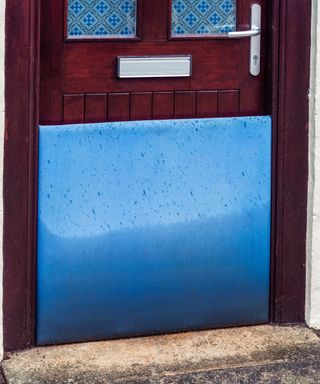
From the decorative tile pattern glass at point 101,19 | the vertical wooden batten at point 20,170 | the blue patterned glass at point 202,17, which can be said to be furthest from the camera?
the blue patterned glass at point 202,17

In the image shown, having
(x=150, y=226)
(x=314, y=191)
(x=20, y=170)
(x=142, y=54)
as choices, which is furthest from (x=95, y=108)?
(x=314, y=191)

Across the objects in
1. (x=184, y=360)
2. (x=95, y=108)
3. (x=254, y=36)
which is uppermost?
(x=254, y=36)

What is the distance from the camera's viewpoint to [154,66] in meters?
4.83

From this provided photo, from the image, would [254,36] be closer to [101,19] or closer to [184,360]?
[101,19]

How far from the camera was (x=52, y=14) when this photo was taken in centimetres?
466

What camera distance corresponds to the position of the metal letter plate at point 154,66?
4789 millimetres

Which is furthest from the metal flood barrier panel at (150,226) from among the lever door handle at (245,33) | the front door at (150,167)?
the lever door handle at (245,33)

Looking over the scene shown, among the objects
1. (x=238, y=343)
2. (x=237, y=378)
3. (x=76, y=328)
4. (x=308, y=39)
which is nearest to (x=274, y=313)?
(x=238, y=343)

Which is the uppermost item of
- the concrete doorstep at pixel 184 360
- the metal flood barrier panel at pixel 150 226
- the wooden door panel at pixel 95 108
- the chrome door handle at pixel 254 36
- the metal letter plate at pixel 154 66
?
the chrome door handle at pixel 254 36

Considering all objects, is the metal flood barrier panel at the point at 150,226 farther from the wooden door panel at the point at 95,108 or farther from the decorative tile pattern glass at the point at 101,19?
the decorative tile pattern glass at the point at 101,19

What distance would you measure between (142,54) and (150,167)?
0.47 meters

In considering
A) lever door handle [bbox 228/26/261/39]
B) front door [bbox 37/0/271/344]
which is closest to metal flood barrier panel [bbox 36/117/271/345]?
front door [bbox 37/0/271/344]

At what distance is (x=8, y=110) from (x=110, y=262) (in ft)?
2.52

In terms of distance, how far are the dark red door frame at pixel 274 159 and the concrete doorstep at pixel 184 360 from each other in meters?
0.16
